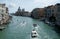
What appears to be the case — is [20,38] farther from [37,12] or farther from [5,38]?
[37,12]

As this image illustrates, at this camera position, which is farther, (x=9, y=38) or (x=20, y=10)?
(x=20, y=10)

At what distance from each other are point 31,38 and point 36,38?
89 cm

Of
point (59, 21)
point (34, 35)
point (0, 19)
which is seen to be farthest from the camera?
point (59, 21)

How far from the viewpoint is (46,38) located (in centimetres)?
2930

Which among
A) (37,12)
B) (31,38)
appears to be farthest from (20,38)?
(37,12)

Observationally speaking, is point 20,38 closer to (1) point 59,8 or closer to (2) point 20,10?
(1) point 59,8

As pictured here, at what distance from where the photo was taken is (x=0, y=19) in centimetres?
4506

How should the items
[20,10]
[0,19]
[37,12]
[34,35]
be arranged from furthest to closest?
[20,10] → [37,12] → [0,19] → [34,35]

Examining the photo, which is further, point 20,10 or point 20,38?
point 20,10

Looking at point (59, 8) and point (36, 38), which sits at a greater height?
point (59, 8)

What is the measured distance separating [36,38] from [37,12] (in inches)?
3081

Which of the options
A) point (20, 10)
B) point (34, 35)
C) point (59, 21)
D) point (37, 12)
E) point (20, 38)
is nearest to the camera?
point (20, 38)

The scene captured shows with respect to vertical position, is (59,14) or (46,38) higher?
(59,14)

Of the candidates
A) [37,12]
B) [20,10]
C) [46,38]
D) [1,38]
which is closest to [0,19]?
[1,38]
